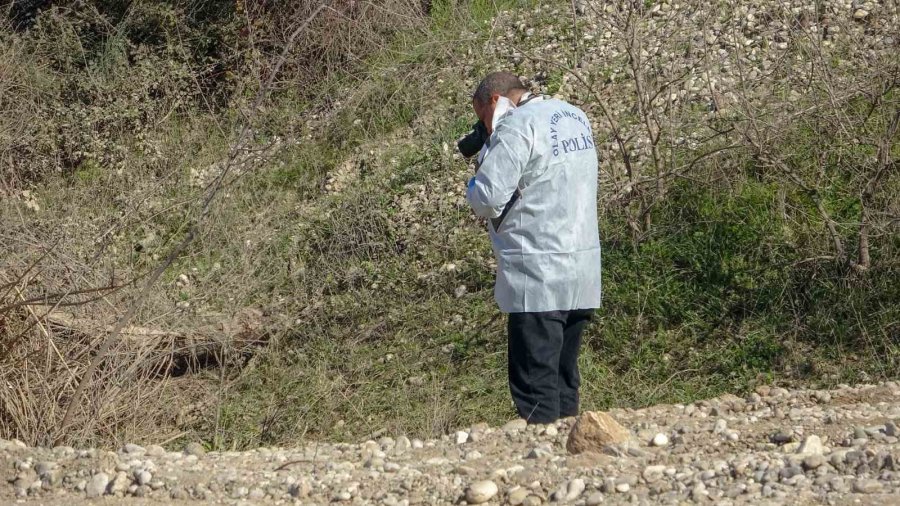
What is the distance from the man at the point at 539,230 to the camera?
429 centimetres

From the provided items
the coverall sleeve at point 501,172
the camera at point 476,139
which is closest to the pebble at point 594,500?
the coverall sleeve at point 501,172

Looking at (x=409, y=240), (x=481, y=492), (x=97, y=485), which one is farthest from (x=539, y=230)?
(x=409, y=240)

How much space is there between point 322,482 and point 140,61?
23.4 ft

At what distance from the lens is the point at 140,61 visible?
1007 centimetres

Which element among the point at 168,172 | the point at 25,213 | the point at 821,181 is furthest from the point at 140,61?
the point at 821,181

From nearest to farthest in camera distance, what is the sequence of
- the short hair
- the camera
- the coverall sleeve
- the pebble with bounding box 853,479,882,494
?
1. the pebble with bounding box 853,479,882,494
2. the coverall sleeve
3. the short hair
4. the camera

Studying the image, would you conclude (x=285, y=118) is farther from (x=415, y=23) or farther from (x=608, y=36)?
(x=608, y=36)

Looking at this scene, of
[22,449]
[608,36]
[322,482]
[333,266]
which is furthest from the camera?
[608,36]

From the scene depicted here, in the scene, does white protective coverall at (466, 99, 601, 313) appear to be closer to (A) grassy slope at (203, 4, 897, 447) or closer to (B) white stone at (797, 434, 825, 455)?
(B) white stone at (797, 434, 825, 455)

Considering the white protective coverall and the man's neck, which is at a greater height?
the man's neck

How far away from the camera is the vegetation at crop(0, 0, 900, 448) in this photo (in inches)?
221

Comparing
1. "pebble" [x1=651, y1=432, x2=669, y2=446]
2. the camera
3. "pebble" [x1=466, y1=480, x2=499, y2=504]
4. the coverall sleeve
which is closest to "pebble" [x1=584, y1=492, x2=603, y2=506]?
"pebble" [x1=466, y1=480, x2=499, y2=504]

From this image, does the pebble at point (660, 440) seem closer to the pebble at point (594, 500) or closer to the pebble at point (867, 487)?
the pebble at point (594, 500)

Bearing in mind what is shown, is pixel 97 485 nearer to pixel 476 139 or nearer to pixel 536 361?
pixel 536 361
